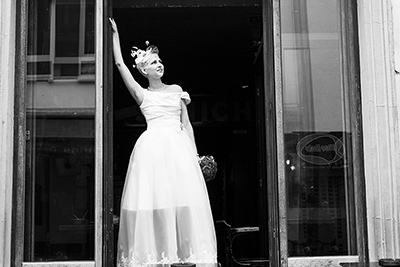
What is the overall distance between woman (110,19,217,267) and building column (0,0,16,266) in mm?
878

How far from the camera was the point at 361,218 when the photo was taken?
5176 millimetres

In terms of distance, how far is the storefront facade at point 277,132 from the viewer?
5.03 metres

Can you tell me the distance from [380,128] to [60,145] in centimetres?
256

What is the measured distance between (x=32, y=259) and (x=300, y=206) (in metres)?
2.16

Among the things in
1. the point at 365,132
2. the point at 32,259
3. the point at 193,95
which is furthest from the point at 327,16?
the point at 193,95

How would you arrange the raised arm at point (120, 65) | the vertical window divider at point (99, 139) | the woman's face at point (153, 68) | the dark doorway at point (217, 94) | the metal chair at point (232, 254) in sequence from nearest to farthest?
1. the vertical window divider at point (99, 139)
2. the raised arm at point (120, 65)
3. the woman's face at point (153, 68)
4. the metal chair at point (232, 254)
5. the dark doorway at point (217, 94)

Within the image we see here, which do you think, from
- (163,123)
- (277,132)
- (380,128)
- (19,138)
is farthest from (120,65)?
(380,128)

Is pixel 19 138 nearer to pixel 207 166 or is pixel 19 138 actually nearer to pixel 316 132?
pixel 207 166

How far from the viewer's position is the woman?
16.8ft

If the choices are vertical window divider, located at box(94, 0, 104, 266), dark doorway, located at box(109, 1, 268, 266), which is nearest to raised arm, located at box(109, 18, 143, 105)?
vertical window divider, located at box(94, 0, 104, 266)

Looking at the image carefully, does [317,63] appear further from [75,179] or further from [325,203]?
[75,179]

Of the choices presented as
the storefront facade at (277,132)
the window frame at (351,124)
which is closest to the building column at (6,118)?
the storefront facade at (277,132)

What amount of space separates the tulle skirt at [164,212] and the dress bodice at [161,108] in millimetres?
231

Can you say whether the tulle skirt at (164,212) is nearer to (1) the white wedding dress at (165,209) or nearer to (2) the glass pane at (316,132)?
(1) the white wedding dress at (165,209)
